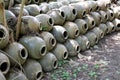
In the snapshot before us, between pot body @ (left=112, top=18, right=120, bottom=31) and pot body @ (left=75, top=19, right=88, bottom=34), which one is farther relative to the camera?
pot body @ (left=112, top=18, right=120, bottom=31)

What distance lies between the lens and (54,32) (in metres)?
3.50

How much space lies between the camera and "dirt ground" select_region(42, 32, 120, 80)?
10.4 ft

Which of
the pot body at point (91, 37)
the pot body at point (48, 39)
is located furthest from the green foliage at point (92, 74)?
the pot body at point (91, 37)

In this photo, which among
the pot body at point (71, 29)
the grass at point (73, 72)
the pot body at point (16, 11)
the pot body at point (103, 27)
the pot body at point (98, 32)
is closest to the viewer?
the grass at point (73, 72)

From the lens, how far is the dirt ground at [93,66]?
316 centimetres

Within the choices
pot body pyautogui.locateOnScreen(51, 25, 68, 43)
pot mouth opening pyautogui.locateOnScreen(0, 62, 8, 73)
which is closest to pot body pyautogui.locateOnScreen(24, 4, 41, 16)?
pot body pyautogui.locateOnScreen(51, 25, 68, 43)

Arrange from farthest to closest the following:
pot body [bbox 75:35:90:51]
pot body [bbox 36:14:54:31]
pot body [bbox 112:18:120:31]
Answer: pot body [bbox 112:18:120:31]
pot body [bbox 75:35:90:51]
pot body [bbox 36:14:54:31]

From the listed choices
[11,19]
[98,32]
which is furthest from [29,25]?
[98,32]

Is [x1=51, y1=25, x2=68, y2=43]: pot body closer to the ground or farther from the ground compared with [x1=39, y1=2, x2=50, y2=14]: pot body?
closer to the ground

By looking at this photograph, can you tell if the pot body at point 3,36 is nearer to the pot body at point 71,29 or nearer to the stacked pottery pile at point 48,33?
the stacked pottery pile at point 48,33

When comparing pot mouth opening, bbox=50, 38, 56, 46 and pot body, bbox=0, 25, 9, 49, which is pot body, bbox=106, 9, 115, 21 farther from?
pot body, bbox=0, 25, 9, 49

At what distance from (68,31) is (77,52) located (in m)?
0.32

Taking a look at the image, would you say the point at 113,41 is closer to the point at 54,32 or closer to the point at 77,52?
the point at 77,52

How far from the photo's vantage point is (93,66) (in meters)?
3.46
